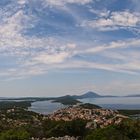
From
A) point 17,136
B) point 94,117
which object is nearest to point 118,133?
point 17,136

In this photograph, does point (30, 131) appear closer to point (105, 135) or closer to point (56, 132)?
point (56, 132)

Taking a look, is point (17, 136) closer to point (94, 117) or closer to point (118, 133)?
point (118, 133)

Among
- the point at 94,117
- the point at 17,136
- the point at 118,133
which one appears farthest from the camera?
the point at 94,117

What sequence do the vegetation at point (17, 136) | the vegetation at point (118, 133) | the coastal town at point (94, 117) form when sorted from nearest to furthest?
the vegetation at point (118, 133) < the vegetation at point (17, 136) < the coastal town at point (94, 117)

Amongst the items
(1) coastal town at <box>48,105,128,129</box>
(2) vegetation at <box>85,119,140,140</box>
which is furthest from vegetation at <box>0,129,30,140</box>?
(1) coastal town at <box>48,105,128,129</box>

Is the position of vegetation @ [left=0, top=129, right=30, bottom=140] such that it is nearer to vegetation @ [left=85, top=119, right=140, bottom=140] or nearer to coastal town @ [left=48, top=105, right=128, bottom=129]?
vegetation @ [left=85, top=119, right=140, bottom=140]

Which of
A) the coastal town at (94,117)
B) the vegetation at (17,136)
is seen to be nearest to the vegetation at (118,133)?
the vegetation at (17,136)

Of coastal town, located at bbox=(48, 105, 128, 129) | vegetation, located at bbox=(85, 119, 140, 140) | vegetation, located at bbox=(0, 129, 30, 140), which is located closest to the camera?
vegetation, located at bbox=(85, 119, 140, 140)

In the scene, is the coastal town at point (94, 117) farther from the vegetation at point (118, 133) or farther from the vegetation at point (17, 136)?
the vegetation at point (17, 136)

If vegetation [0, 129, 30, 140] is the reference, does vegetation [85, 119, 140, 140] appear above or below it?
above

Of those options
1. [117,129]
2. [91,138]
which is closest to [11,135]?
[91,138]

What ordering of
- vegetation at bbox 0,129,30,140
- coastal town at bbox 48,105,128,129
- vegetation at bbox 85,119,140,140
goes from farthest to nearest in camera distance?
coastal town at bbox 48,105,128,129
vegetation at bbox 0,129,30,140
vegetation at bbox 85,119,140,140
